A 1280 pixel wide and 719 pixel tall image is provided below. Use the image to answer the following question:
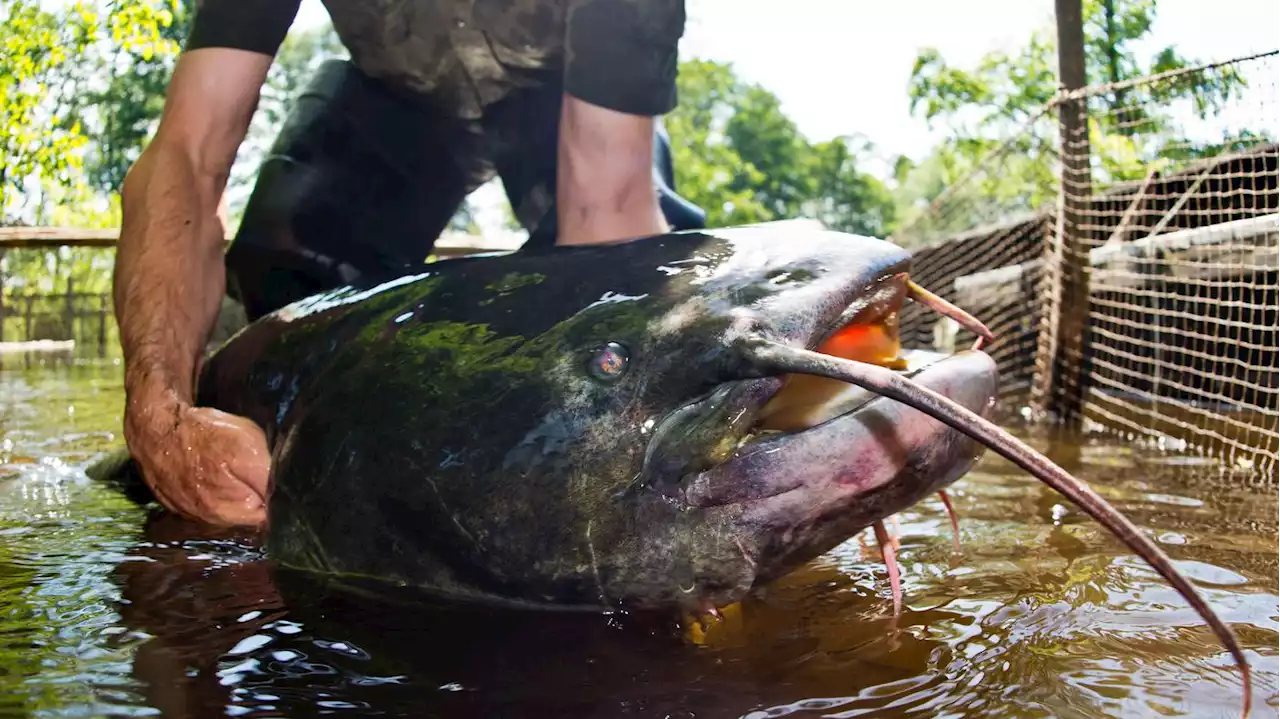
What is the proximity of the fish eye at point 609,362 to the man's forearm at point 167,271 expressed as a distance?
1.17 m

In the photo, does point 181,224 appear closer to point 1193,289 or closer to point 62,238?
point 1193,289

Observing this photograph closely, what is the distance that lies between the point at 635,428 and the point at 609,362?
4.4 inches

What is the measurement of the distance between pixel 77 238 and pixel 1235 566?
26.6 ft

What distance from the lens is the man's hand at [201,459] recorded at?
6.62 feet

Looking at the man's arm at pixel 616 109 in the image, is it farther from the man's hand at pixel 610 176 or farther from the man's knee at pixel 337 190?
the man's knee at pixel 337 190

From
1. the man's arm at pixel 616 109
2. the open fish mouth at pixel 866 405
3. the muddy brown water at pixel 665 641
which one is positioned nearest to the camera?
the open fish mouth at pixel 866 405

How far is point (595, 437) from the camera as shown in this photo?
4.85ft

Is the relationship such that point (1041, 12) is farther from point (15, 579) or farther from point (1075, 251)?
point (15, 579)

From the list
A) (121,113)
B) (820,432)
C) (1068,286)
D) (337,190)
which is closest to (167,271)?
(337,190)

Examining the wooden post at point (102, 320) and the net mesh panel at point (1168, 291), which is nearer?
the net mesh panel at point (1168, 291)

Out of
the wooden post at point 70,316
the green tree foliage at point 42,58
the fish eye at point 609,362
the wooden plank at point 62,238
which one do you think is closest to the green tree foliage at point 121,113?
the wooden post at point 70,316

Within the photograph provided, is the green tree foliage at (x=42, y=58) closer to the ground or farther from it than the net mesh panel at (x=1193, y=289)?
farther from it

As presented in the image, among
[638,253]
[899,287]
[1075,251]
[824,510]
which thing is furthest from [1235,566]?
[1075,251]

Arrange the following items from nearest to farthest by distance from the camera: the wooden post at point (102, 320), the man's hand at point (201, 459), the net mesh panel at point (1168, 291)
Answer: the man's hand at point (201, 459), the net mesh panel at point (1168, 291), the wooden post at point (102, 320)
